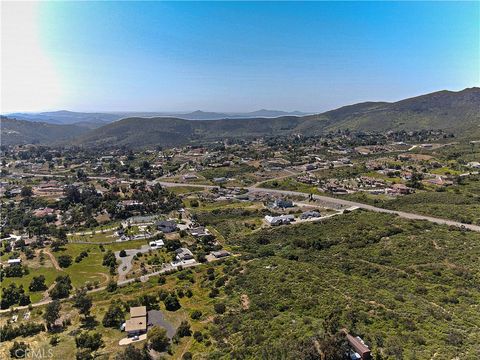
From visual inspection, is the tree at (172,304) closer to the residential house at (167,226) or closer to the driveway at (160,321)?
the driveway at (160,321)

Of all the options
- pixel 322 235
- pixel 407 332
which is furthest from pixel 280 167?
pixel 407 332

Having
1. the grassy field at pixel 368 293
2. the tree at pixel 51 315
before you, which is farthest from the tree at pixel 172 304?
the tree at pixel 51 315

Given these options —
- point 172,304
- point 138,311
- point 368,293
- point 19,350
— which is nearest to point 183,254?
point 172,304

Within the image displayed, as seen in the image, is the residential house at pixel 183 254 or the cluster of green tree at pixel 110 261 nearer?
the cluster of green tree at pixel 110 261

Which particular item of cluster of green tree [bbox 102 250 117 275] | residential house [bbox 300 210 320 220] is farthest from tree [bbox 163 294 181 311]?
residential house [bbox 300 210 320 220]

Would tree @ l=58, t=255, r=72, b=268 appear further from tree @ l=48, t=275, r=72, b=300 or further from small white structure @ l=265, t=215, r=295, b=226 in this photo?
small white structure @ l=265, t=215, r=295, b=226

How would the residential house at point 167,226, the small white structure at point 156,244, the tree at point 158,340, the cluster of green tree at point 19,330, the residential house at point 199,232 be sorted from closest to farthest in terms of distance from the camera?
the tree at point 158,340 < the cluster of green tree at point 19,330 < the small white structure at point 156,244 < the residential house at point 199,232 < the residential house at point 167,226
